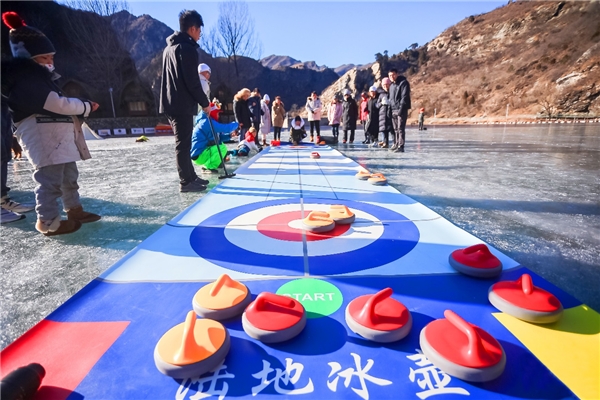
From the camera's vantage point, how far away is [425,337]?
3.64ft

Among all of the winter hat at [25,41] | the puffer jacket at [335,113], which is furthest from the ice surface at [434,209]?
the puffer jacket at [335,113]

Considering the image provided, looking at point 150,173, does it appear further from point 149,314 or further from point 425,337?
point 425,337

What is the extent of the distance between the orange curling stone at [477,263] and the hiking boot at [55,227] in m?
2.90

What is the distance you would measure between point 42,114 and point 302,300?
2397mm

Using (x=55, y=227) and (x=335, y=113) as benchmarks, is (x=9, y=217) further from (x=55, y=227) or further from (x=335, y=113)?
(x=335, y=113)

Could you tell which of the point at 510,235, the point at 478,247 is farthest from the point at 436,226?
the point at 478,247

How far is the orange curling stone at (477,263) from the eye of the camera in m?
1.58

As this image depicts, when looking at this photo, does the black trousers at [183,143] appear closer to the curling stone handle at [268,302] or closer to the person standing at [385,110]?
the curling stone handle at [268,302]

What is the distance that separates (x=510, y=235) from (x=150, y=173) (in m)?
5.15

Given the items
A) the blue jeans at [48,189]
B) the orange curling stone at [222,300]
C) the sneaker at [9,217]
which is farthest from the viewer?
the sneaker at [9,217]

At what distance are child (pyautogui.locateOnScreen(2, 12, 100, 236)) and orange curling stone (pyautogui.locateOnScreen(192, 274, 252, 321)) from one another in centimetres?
191

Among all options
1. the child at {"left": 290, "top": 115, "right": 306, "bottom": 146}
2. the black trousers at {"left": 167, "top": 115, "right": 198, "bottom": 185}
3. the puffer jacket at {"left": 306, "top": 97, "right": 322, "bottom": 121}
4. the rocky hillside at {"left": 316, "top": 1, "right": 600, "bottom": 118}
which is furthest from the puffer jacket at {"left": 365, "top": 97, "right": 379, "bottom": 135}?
the rocky hillside at {"left": 316, "top": 1, "right": 600, "bottom": 118}

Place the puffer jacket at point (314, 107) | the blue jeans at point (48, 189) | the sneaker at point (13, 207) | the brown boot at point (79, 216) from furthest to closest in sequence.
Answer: the puffer jacket at point (314, 107) < the sneaker at point (13, 207) < the brown boot at point (79, 216) < the blue jeans at point (48, 189)

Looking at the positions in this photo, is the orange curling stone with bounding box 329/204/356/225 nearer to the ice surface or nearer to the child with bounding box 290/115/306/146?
A: the ice surface
